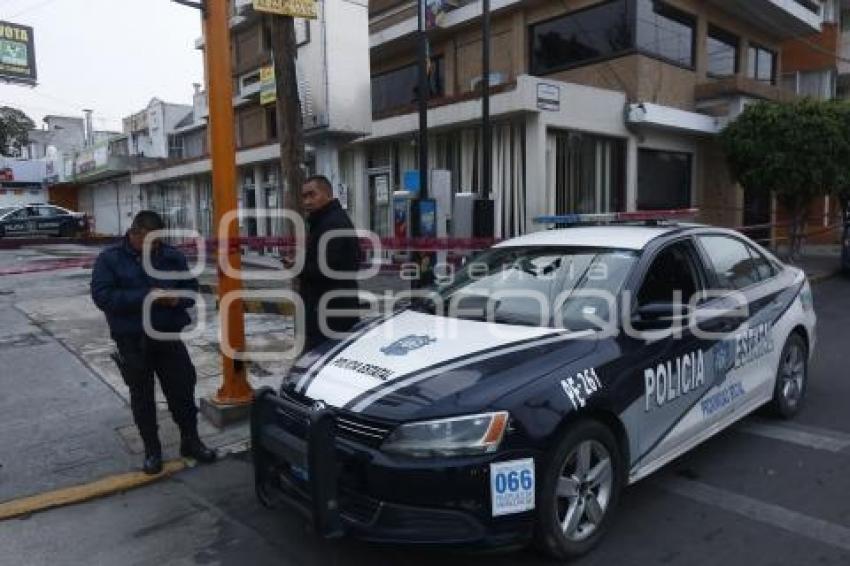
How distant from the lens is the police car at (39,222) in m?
29.0

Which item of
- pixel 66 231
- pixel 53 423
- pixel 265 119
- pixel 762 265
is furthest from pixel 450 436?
pixel 66 231

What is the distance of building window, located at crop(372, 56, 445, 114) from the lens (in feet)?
61.0

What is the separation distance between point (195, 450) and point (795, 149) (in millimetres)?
13315

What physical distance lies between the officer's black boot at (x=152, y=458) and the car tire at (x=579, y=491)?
8.58ft

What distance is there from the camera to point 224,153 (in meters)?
5.13

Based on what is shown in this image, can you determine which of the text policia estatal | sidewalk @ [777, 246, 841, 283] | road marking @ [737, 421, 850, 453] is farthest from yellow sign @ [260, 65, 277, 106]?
sidewalk @ [777, 246, 841, 283]

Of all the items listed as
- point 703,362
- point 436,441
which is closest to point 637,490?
point 703,362

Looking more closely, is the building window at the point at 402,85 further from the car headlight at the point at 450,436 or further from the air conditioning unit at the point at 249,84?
the car headlight at the point at 450,436

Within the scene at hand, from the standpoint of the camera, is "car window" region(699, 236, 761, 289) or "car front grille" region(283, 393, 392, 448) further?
"car window" region(699, 236, 761, 289)

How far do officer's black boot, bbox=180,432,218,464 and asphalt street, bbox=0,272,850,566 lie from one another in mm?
78

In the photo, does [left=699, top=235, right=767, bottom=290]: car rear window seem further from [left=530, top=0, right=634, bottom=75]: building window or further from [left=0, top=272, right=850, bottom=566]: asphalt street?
[left=530, top=0, right=634, bottom=75]: building window

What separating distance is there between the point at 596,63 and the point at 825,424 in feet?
36.8

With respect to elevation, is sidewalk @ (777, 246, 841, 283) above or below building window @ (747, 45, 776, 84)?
below

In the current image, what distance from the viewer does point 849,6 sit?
23.7 metres
